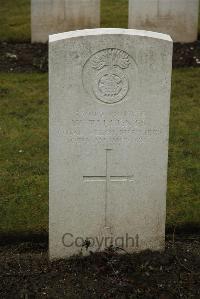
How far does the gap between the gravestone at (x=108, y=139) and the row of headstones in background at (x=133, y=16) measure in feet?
21.9

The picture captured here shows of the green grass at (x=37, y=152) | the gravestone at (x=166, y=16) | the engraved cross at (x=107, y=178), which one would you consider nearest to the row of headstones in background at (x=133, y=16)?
the gravestone at (x=166, y=16)

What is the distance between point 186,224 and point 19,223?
5.11 feet

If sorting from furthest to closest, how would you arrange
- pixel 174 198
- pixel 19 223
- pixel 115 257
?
pixel 174 198
pixel 19 223
pixel 115 257

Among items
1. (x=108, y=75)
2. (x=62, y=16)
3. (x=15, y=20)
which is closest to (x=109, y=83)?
(x=108, y=75)

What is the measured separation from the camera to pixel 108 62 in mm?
5078

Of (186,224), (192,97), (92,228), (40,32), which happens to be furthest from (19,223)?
(40,32)

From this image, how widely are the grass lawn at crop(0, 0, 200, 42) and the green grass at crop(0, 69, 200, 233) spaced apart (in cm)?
197

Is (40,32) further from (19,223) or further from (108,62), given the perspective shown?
(108,62)

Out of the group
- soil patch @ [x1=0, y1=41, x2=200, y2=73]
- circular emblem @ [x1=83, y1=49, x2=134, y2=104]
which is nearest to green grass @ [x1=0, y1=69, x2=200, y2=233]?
soil patch @ [x1=0, y1=41, x2=200, y2=73]

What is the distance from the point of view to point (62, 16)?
1195cm

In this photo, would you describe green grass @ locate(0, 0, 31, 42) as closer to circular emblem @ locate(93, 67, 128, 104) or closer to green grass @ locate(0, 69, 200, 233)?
green grass @ locate(0, 69, 200, 233)

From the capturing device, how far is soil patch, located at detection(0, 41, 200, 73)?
11.1 metres

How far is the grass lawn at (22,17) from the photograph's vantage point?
12.6 metres
